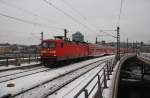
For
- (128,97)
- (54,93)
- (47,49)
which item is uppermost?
(47,49)

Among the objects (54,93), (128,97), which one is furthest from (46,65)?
(54,93)

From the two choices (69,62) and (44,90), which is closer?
(44,90)

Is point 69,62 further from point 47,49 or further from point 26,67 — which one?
point 26,67

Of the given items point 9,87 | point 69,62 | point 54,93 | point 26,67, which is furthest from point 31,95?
point 69,62

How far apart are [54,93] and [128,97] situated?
57.0 feet

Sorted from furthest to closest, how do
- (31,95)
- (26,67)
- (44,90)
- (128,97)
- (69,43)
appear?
1. (69,43)
2. (128,97)
3. (26,67)
4. (44,90)
5. (31,95)

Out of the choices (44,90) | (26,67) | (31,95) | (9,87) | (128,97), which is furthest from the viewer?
(128,97)

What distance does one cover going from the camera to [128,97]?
27.1 m

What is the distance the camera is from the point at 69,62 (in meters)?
32.6

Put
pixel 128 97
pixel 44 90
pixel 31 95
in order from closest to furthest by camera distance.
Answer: pixel 31 95 < pixel 44 90 < pixel 128 97

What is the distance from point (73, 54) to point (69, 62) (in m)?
1.25

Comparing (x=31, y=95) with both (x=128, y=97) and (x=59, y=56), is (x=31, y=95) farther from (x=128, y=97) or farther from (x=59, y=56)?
(x=128, y=97)

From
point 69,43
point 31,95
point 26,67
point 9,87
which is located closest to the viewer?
point 31,95

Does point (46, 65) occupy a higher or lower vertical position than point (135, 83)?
higher
